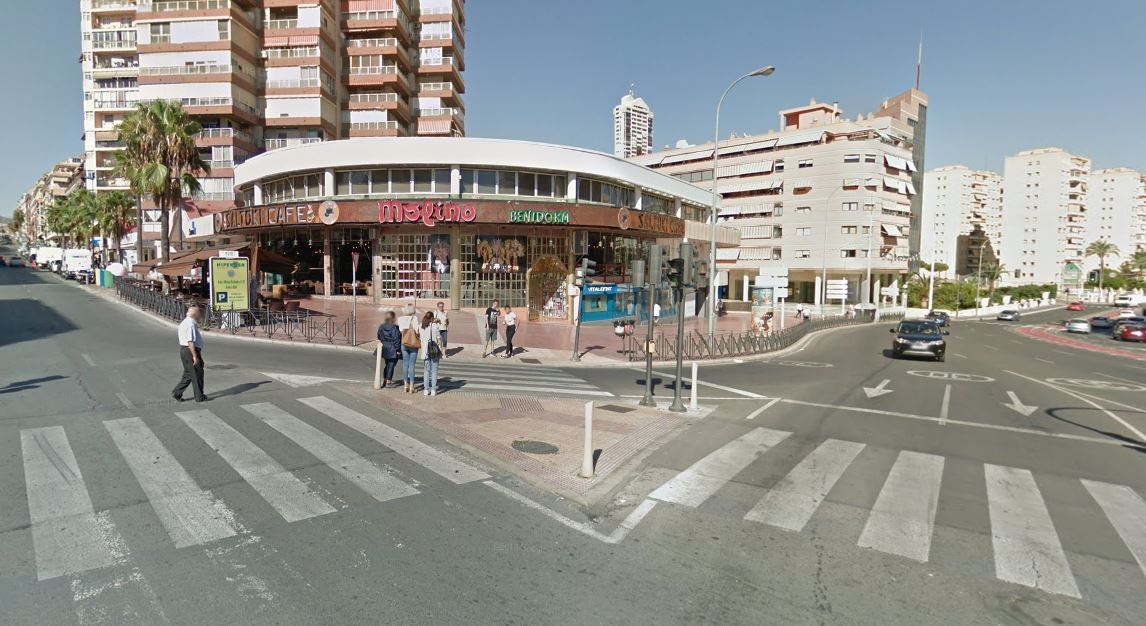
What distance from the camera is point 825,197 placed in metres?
70.4

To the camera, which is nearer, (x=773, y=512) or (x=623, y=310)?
(x=773, y=512)

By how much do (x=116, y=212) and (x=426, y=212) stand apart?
46163 mm

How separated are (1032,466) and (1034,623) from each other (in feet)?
17.1

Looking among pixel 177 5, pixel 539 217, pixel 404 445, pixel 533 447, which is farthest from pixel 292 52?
pixel 533 447

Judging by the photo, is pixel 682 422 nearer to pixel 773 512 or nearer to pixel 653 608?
pixel 773 512

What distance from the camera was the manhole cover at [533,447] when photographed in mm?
8664

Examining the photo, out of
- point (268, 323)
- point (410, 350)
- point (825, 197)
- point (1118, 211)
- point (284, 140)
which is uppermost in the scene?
point (1118, 211)

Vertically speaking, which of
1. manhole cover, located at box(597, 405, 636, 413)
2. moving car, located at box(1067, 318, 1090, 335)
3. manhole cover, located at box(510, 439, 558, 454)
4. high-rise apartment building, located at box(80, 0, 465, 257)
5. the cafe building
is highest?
high-rise apartment building, located at box(80, 0, 465, 257)

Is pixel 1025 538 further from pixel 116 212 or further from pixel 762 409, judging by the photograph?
pixel 116 212

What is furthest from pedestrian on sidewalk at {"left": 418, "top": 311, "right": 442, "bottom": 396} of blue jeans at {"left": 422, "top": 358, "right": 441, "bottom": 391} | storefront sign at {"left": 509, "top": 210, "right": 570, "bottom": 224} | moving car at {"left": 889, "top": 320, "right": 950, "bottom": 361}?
moving car at {"left": 889, "top": 320, "right": 950, "bottom": 361}

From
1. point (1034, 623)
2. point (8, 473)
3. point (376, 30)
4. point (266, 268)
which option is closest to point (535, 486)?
point (1034, 623)

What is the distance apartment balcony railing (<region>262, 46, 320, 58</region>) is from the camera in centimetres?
5009

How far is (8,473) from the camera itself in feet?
22.5

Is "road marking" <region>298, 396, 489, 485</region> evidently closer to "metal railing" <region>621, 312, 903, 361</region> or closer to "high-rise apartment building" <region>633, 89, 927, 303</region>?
"metal railing" <region>621, 312, 903, 361</region>
